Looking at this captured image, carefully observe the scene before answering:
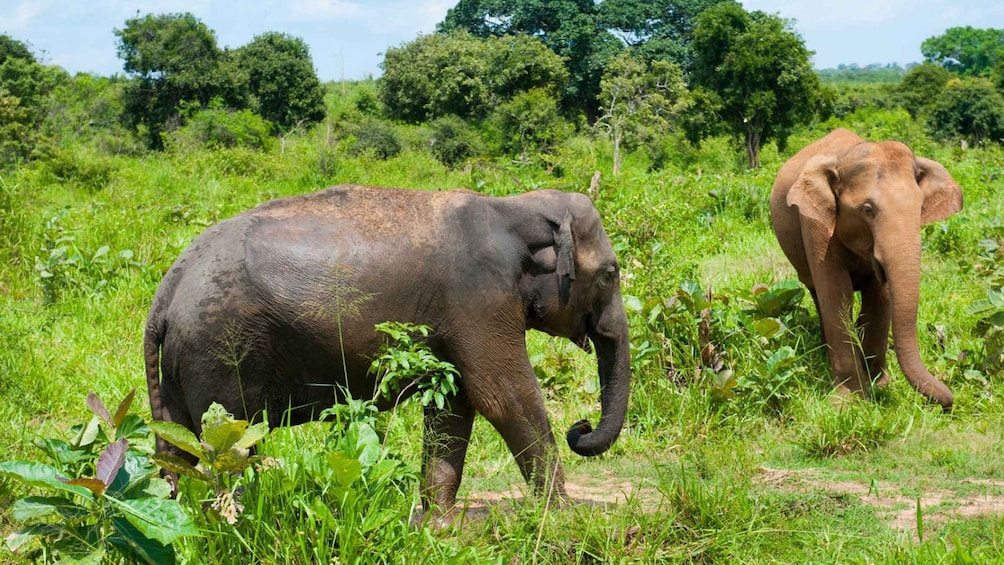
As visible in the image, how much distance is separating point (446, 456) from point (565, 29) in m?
41.0

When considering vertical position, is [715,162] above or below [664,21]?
below

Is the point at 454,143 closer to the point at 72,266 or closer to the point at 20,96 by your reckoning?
the point at 20,96

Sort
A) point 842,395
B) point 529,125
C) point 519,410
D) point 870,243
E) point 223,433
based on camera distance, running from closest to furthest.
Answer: point 223,433 → point 519,410 → point 870,243 → point 842,395 → point 529,125

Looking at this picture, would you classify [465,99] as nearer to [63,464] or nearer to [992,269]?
[992,269]

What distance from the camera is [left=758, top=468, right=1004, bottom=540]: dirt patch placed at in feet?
14.6

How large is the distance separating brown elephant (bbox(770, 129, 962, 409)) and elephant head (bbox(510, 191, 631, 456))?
89.2 inches

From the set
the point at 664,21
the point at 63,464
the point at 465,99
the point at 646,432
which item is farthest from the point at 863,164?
the point at 664,21

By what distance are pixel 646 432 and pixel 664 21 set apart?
142ft

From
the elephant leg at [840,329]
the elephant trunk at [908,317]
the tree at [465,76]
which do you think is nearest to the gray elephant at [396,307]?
the elephant trunk at [908,317]

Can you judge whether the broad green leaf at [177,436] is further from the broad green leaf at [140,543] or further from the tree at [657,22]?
the tree at [657,22]

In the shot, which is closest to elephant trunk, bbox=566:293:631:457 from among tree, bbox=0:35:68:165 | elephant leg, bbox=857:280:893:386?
elephant leg, bbox=857:280:893:386

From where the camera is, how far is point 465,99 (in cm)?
3009

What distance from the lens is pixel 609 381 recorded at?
500 cm

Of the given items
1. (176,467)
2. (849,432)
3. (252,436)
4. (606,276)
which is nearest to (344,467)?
(252,436)
